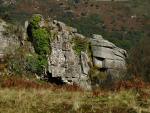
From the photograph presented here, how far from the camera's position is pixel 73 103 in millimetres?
12562

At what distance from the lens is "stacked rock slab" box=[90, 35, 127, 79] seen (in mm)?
26641

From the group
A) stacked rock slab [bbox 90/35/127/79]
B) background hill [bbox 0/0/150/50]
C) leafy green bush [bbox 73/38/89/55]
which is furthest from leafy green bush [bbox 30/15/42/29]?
background hill [bbox 0/0/150/50]

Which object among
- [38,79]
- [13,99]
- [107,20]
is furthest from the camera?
[107,20]

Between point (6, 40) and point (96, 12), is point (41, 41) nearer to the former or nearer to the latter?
point (6, 40)

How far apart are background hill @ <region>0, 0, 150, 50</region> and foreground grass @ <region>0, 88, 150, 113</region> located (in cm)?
12127

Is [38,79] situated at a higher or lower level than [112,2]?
higher

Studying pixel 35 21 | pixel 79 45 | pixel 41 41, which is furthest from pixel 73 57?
pixel 35 21

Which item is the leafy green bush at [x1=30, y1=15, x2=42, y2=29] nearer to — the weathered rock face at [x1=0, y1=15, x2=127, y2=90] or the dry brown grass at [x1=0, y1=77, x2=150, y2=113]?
the weathered rock face at [x1=0, y1=15, x2=127, y2=90]

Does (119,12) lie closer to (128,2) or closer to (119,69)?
(128,2)

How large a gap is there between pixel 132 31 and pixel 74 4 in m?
43.4

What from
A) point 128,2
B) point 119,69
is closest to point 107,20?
point 128,2

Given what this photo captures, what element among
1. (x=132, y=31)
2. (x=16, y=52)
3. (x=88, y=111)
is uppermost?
(x=88, y=111)

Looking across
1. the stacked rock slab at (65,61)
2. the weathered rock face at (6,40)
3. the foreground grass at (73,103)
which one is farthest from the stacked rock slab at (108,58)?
the foreground grass at (73,103)

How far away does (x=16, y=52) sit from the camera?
24906mm
